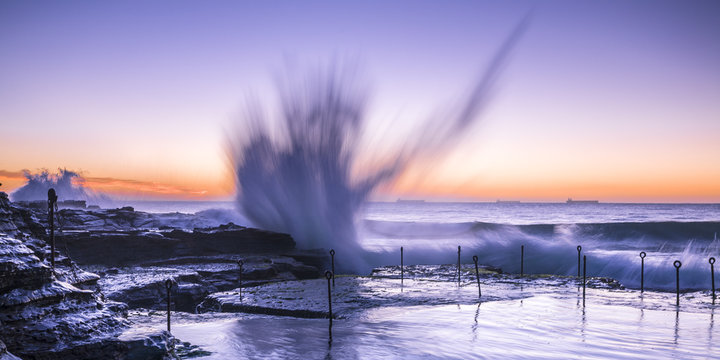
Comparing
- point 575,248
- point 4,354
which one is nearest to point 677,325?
point 4,354

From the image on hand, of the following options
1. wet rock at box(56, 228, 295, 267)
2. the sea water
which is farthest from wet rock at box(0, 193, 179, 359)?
wet rock at box(56, 228, 295, 267)

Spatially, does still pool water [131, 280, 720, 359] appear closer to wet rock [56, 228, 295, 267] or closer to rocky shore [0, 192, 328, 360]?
rocky shore [0, 192, 328, 360]

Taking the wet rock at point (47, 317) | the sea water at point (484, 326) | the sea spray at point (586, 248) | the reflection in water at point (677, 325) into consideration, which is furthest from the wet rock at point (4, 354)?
the sea spray at point (586, 248)

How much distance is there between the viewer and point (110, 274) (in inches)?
714

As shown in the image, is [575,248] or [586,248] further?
[586,248]

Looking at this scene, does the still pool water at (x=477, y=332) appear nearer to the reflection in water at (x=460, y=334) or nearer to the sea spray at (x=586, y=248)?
the reflection in water at (x=460, y=334)

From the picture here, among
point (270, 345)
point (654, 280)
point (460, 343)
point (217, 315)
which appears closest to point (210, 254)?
point (217, 315)

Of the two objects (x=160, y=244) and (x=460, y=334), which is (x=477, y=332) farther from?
(x=160, y=244)

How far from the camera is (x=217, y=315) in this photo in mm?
12898

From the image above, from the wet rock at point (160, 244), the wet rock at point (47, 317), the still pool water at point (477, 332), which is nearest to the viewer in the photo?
the wet rock at point (47, 317)

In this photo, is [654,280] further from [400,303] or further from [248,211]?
[248,211]

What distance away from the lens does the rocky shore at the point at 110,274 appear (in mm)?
6477

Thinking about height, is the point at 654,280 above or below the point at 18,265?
below

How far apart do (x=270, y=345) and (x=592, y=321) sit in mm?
7710
